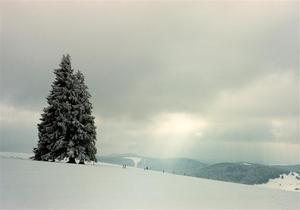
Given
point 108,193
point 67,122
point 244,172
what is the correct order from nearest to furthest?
point 108,193 < point 67,122 < point 244,172

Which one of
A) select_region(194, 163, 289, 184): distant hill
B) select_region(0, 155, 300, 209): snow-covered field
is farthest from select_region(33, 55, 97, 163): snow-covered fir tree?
select_region(194, 163, 289, 184): distant hill

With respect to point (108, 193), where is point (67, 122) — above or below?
above

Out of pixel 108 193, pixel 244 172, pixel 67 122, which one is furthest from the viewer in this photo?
pixel 244 172

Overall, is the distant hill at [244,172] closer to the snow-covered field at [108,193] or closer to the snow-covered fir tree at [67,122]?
the snow-covered fir tree at [67,122]

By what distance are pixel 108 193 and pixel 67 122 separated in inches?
452

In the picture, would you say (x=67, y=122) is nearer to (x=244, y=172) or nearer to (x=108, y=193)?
(x=108, y=193)

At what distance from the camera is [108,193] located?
13.3 meters

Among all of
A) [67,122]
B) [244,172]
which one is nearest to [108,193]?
[67,122]

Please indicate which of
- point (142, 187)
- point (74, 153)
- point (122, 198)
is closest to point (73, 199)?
point (122, 198)

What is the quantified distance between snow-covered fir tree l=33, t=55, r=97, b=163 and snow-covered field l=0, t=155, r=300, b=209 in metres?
6.34

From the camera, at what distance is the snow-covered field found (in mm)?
11844

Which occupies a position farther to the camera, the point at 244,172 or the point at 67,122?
the point at 244,172

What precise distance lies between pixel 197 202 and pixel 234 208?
3.90 feet

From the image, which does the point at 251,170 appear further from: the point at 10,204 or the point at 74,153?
the point at 10,204
